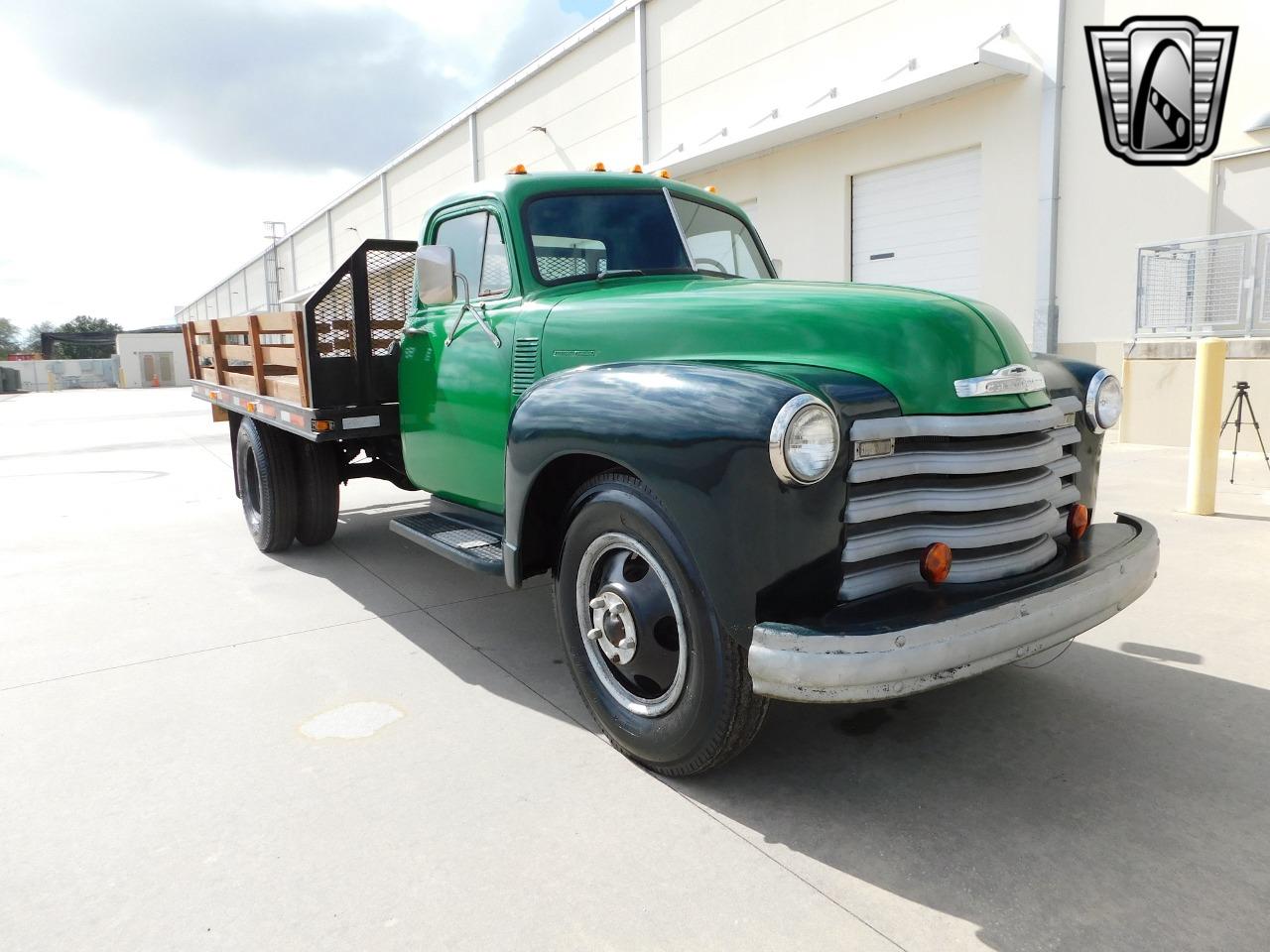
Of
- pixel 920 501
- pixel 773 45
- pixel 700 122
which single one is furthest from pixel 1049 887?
pixel 700 122

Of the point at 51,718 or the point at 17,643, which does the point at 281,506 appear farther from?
the point at 51,718

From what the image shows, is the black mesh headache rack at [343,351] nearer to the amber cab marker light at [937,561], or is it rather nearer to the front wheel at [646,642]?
the front wheel at [646,642]

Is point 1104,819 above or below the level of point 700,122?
below

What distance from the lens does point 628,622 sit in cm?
275

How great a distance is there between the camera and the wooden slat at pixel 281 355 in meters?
5.03

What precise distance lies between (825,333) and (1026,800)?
4.90 ft

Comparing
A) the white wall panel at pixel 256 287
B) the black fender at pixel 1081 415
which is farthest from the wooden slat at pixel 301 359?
the white wall panel at pixel 256 287

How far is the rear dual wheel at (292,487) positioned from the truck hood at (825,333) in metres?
2.86

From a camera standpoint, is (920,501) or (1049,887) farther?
(920,501)

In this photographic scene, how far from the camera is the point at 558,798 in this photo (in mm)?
2635

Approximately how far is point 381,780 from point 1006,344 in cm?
241

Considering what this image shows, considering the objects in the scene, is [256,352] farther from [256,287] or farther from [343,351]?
[256,287]

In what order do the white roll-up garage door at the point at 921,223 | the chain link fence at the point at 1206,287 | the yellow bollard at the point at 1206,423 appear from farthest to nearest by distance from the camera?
the white roll-up garage door at the point at 921,223 → the chain link fence at the point at 1206,287 → the yellow bollard at the point at 1206,423

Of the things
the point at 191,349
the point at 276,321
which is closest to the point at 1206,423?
the point at 276,321
